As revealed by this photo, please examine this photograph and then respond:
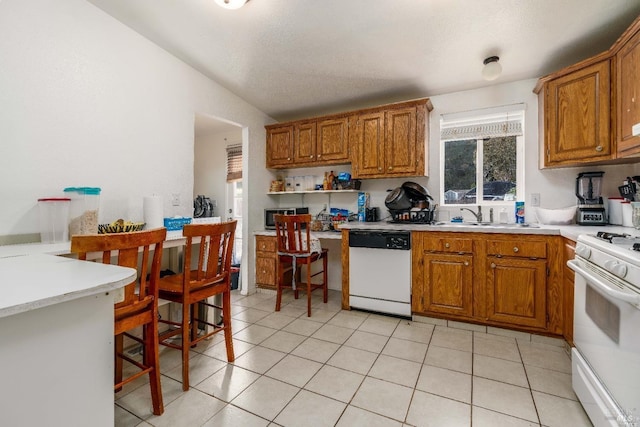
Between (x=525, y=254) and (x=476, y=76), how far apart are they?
1.78 m

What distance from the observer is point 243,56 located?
8.97 feet

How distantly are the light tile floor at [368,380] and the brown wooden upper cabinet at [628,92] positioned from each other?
158cm

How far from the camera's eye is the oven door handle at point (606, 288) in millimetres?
1059

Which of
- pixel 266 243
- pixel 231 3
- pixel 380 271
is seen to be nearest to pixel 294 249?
pixel 266 243

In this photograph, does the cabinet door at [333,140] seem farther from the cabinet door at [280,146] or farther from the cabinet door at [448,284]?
the cabinet door at [448,284]

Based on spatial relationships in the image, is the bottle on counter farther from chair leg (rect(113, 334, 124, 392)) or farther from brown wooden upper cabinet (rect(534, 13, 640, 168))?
chair leg (rect(113, 334, 124, 392))

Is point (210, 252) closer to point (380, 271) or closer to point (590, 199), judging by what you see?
point (380, 271)

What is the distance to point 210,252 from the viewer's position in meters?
1.90

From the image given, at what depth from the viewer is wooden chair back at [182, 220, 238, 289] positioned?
5.68 ft

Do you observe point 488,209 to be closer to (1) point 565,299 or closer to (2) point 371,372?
(1) point 565,299

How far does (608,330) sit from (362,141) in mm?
2616

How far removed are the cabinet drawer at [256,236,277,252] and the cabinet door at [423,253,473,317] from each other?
6.08 ft

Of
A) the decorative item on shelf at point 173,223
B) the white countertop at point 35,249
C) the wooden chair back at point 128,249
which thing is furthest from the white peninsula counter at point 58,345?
the decorative item on shelf at point 173,223

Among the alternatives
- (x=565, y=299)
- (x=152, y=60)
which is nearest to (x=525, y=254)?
(x=565, y=299)
